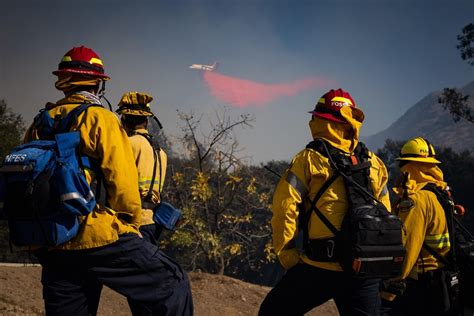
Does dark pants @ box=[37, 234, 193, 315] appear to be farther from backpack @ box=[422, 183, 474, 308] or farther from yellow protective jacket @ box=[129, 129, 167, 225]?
backpack @ box=[422, 183, 474, 308]

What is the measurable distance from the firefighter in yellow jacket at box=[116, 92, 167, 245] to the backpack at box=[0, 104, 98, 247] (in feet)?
4.82

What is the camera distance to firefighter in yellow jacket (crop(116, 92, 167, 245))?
396 centimetres

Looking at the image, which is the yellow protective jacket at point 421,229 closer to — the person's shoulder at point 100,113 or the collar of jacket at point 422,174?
the collar of jacket at point 422,174

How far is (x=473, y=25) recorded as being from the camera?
23984mm

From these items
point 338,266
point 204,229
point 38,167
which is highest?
point 38,167

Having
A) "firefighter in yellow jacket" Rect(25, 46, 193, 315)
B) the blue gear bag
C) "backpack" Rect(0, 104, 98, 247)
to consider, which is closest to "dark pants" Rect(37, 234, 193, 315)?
"firefighter in yellow jacket" Rect(25, 46, 193, 315)

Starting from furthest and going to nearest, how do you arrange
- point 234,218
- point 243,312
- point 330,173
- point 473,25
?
1. point 473,25
2. point 234,218
3. point 243,312
4. point 330,173

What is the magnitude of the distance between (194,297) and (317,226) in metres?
5.05

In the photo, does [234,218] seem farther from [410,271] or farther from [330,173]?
[330,173]

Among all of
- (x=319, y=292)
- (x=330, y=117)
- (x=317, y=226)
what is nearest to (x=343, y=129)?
(x=330, y=117)

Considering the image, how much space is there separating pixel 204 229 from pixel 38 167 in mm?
8739

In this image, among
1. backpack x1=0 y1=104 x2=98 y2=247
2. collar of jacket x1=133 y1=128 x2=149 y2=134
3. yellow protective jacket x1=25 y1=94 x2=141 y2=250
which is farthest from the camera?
collar of jacket x1=133 y1=128 x2=149 y2=134

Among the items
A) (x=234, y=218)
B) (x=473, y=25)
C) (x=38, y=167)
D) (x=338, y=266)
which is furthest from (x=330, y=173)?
(x=473, y=25)

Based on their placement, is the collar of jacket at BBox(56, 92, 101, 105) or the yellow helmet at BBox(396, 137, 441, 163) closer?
the collar of jacket at BBox(56, 92, 101, 105)
